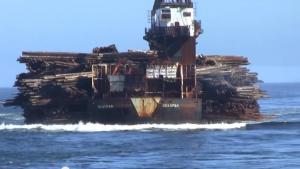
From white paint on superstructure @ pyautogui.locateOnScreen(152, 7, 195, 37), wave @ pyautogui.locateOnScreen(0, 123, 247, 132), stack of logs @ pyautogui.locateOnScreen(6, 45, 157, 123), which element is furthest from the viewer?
white paint on superstructure @ pyautogui.locateOnScreen(152, 7, 195, 37)

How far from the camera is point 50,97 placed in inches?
3487

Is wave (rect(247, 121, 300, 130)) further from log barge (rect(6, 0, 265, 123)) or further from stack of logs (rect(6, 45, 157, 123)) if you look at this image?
stack of logs (rect(6, 45, 157, 123))

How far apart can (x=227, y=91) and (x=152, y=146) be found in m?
19.6

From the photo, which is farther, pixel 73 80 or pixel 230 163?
pixel 73 80

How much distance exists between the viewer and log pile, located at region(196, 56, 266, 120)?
8819 cm

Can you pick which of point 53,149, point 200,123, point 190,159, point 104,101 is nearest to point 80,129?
point 104,101

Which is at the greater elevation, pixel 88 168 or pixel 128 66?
pixel 128 66

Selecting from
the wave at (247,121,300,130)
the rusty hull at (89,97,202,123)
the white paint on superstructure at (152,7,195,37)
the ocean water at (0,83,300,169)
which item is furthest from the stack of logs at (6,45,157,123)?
the wave at (247,121,300,130)

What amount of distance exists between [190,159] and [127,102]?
73.0ft

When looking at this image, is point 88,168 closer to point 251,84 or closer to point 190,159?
point 190,159

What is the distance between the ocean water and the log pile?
1.66 m

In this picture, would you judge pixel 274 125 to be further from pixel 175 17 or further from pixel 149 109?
pixel 149 109

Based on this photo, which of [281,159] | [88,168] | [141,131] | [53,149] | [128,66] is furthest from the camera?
[128,66]

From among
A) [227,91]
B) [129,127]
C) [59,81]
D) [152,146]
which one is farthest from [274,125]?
[152,146]
